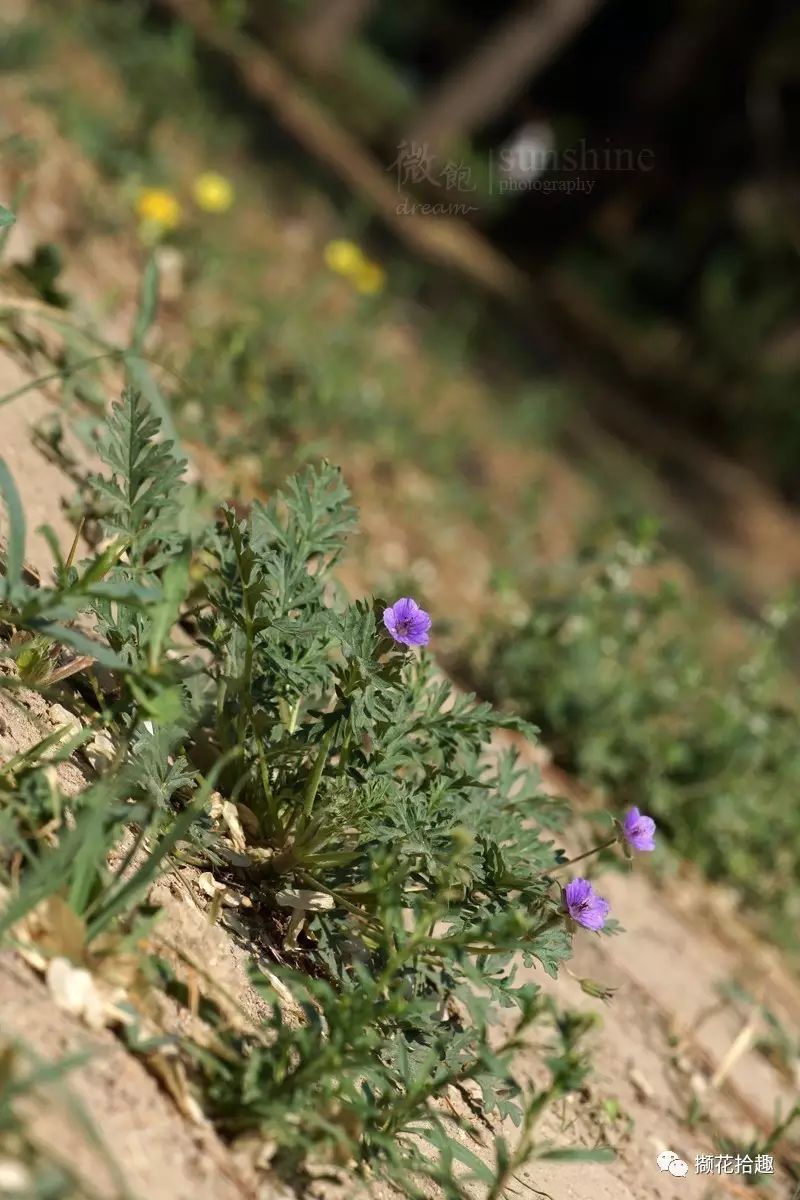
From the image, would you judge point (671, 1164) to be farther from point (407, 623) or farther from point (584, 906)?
point (407, 623)

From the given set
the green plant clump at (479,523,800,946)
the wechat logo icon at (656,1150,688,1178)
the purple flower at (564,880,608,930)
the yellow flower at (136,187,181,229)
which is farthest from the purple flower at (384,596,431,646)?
the yellow flower at (136,187,181,229)

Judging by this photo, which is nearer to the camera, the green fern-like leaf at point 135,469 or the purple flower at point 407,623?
the purple flower at point 407,623

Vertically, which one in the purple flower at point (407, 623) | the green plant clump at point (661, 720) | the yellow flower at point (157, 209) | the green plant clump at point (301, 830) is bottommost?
the green plant clump at point (301, 830)

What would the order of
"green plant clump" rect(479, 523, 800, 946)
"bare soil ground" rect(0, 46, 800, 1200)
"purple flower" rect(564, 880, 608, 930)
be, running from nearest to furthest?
"bare soil ground" rect(0, 46, 800, 1200), "purple flower" rect(564, 880, 608, 930), "green plant clump" rect(479, 523, 800, 946)

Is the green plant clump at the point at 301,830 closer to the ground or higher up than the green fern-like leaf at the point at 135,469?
closer to the ground

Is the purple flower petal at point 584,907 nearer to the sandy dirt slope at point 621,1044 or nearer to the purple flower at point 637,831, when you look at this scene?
the purple flower at point 637,831

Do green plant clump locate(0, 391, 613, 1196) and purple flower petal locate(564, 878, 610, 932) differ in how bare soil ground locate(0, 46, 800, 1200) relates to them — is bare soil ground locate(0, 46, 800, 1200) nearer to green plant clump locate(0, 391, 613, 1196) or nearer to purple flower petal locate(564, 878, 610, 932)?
green plant clump locate(0, 391, 613, 1196)

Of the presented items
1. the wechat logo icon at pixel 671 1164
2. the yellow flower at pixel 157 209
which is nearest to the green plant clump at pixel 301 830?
the wechat logo icon at pixel 671 1164
